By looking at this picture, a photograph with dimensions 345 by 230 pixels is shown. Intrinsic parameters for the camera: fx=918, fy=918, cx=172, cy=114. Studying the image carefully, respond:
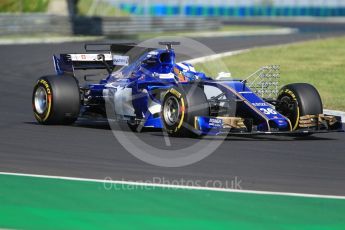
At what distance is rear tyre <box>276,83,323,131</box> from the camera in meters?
12.8

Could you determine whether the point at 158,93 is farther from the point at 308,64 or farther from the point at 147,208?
the point at 308,64

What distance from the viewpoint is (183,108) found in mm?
12117

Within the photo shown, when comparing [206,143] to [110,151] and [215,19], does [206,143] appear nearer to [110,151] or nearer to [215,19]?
[110,151]

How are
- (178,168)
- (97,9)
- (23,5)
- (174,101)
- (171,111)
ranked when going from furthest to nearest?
(97,9), (23,5), (171,111), (174,101), (178,168)

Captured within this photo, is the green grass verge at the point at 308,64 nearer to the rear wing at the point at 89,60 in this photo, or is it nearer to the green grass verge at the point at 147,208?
the rear wing at the point at 89,60

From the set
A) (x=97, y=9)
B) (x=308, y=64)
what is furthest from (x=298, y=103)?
(x=97, y=9)

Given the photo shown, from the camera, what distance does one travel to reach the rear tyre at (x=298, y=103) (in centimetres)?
1280

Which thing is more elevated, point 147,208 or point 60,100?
point 60,100

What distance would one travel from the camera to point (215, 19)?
50.8 meters

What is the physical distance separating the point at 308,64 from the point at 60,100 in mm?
14541

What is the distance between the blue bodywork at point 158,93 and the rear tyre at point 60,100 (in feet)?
1.56

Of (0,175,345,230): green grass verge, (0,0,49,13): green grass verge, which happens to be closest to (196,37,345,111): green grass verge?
(0,175,345,230): green grass verge

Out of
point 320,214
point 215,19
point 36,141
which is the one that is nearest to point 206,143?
point 36,141

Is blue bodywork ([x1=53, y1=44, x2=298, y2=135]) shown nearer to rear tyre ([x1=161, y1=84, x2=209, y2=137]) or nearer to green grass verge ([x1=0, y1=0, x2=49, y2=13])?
rear tyre ([x1=161, y1=84, x2=209, y2=137])
